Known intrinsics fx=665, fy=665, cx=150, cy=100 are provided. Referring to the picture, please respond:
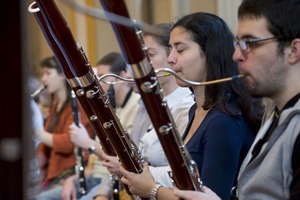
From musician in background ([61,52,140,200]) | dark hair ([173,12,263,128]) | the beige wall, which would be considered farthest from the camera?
the beige wall

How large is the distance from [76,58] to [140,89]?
365 mm

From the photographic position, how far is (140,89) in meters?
1.25

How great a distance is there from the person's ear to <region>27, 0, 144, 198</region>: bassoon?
0.54 m

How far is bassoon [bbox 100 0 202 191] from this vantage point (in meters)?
1.19

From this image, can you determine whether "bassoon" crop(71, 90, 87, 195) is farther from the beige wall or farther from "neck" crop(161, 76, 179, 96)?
"neck" crop(161, 76, 179, 96)

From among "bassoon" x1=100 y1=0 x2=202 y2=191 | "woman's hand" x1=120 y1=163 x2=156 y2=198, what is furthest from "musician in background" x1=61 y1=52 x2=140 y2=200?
"bassoon" x1=100 y1=0 x2=202 y2=191

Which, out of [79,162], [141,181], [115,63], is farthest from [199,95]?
[115,63]

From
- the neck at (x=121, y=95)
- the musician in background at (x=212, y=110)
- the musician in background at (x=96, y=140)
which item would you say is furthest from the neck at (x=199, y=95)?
the neck at (x=121, y=95)

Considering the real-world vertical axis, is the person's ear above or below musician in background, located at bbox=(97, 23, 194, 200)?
above

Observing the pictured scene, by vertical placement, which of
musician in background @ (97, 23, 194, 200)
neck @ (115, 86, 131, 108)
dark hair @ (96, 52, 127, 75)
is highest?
musician in background @ (97, 23, 194, 200)

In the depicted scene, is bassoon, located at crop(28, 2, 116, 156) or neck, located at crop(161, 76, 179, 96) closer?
bassoon, located at crop(28, 2, 116, 156)

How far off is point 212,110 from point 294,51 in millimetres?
433

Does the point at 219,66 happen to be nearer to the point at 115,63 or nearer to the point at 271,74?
A: the point at 271,74

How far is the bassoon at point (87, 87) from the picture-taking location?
1527 millimetres
